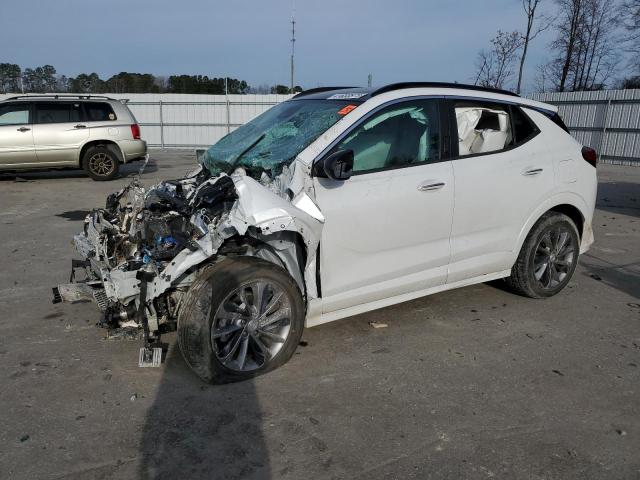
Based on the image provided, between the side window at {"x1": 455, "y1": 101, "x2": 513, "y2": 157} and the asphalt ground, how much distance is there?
1.43 meters

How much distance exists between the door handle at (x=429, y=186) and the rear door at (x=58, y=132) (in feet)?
34.3

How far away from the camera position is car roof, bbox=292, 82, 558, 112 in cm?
381

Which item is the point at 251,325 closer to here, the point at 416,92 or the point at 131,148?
the point at 416,92

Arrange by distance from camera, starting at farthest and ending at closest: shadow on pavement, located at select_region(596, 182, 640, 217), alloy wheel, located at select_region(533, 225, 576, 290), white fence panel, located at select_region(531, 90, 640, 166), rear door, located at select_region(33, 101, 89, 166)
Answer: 1. white fence panel, located at select_region(531, 90, 640, 166)
2. rear door, located at select_region(33, 101, 89, 166)
3. shadow on pavement, located at select_region(596, 182, 640, 217)
4. alloy wheel, located at select_region(533, 225, 576, 290)

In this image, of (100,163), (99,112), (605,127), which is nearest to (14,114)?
(99,112)

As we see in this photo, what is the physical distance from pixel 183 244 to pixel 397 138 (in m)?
1.71

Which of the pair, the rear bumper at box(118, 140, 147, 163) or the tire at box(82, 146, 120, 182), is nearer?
the tire at box(82, 146, 120, 182)

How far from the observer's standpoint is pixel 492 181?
4.09 meters

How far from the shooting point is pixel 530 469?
253 centimetres

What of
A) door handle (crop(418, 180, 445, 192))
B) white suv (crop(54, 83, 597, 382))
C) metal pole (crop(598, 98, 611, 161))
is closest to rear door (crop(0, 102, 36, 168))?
white suv (crop(54, 83, 597, 382))

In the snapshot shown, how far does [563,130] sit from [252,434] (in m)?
3.82

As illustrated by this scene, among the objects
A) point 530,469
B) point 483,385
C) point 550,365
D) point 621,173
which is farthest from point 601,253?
point 621,173

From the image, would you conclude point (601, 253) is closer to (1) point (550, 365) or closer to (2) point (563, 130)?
(2) point (563, 130)

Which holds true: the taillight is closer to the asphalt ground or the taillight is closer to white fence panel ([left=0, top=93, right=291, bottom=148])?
Answer: the asphalt ground
